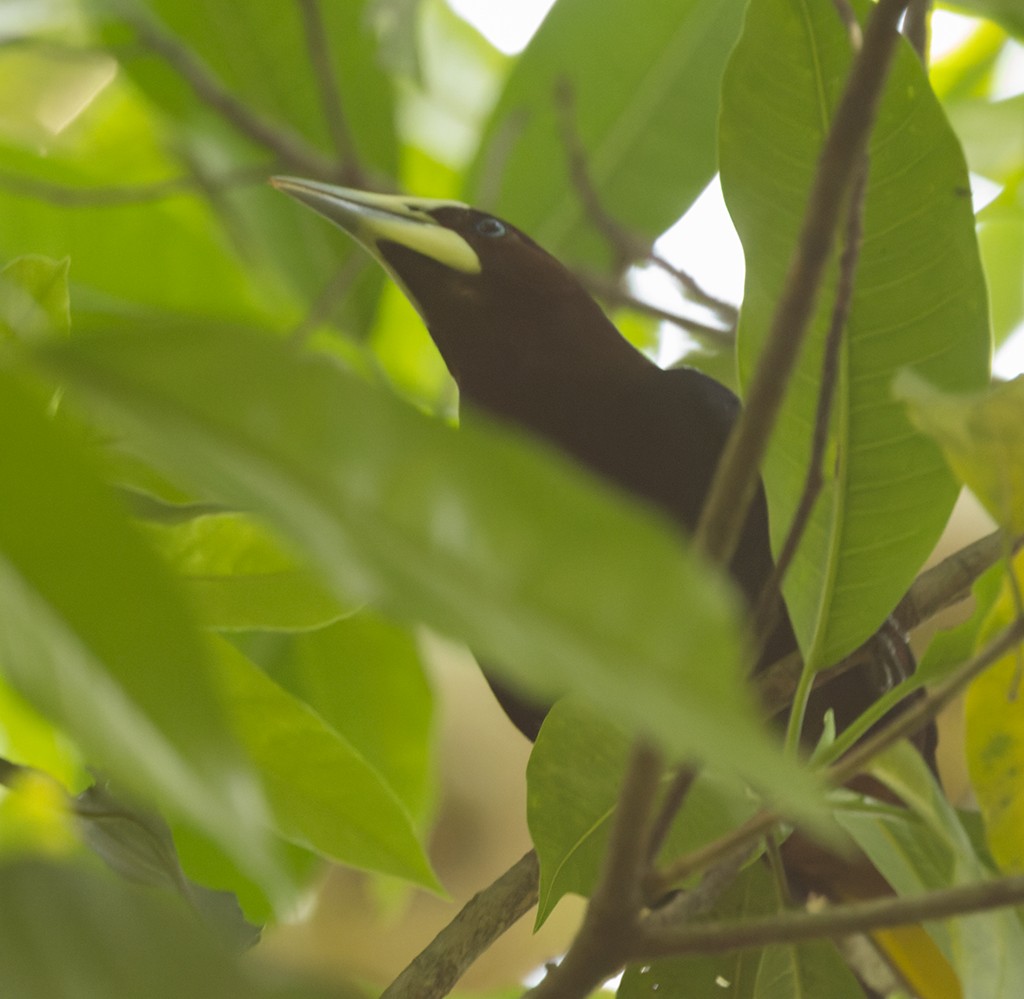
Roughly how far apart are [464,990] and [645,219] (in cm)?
104

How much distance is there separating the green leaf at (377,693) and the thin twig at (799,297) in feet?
3.02

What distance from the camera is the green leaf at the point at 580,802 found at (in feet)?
2.68

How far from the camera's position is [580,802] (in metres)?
0.84

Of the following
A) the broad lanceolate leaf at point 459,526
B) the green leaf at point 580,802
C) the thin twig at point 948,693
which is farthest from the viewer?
the green leaf at point 580,802

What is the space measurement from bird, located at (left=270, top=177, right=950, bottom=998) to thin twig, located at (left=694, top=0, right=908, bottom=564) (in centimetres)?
84

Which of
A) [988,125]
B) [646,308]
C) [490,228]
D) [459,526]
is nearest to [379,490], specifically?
[459,526]

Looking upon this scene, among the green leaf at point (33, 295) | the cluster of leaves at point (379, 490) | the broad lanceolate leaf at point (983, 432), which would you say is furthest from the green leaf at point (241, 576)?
the broad lanceolate leaf at point (983, 432)

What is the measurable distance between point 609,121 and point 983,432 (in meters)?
1.47

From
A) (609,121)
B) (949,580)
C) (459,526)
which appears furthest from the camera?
(609,121)

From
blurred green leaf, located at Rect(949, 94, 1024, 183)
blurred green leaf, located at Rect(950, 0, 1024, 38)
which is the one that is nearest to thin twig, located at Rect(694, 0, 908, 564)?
blurred green leaf, located at Rect(950, 0, 1024, 38)

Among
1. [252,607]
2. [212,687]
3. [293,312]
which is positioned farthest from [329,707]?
[212,687]

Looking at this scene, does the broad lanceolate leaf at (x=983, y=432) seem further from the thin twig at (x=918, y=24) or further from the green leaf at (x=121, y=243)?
the green leaf at (x=121, y=243)

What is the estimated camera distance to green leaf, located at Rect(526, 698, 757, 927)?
2.68 ft

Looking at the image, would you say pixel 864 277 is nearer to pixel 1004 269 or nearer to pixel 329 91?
pixel 329 91
